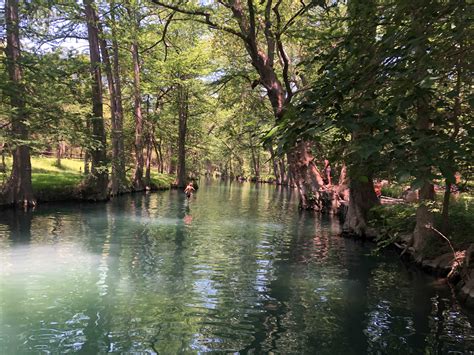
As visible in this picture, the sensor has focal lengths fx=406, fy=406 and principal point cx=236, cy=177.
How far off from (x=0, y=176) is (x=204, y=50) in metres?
21.5

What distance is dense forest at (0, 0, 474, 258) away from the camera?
382cm

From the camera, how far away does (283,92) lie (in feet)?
66.9

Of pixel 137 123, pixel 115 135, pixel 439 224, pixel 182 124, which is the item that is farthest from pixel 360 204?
pixel 182 124

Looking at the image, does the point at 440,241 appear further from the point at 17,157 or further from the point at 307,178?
the point at 17,157

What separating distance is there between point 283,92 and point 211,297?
1426 centimetres

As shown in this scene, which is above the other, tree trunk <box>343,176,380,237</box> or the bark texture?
the bark texture

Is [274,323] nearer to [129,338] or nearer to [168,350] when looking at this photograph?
[168,350]

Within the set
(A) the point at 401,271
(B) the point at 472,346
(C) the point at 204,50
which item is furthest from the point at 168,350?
(C) the point at 204,50

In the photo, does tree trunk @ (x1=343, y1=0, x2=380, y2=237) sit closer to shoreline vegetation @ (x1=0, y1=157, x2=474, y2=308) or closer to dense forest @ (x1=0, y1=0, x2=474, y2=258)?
dense forest @ (x1=0, y1=0, x2=474, y2=258)

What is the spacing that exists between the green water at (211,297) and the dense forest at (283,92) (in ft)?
8.17

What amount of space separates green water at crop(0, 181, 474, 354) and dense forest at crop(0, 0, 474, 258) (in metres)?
2.49

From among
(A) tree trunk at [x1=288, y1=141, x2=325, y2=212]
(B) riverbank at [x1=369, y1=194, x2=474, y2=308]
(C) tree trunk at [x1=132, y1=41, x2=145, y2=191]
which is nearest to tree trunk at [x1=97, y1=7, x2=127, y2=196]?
(C) tree trunk at [x1=132, y1=41, x2=145, y2=191]

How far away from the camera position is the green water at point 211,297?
6.14 metres

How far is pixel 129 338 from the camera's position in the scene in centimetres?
607
